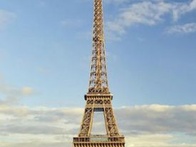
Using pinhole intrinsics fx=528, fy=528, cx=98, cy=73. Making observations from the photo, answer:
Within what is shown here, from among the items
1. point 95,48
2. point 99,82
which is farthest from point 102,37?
point 99,82

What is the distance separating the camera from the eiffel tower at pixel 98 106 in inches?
6777

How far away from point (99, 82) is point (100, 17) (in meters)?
23.3

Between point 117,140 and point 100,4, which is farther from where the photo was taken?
point 100,4

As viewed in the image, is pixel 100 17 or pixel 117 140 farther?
pixel 100 17

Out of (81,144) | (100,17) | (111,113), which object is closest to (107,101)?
(111,113)

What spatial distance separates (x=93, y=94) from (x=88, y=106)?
4342 mm

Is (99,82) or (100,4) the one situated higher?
(100,4)

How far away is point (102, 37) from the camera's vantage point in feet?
595

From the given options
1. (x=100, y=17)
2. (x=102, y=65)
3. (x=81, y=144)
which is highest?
(x=100, y=17)

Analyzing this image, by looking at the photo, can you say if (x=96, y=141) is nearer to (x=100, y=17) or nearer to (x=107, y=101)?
(x=107, y=101)

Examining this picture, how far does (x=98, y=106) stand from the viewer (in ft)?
575

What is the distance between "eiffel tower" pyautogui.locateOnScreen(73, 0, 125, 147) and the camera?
565 feet

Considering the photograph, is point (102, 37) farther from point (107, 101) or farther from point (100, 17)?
point (107, 101)

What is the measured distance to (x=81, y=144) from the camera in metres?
172
